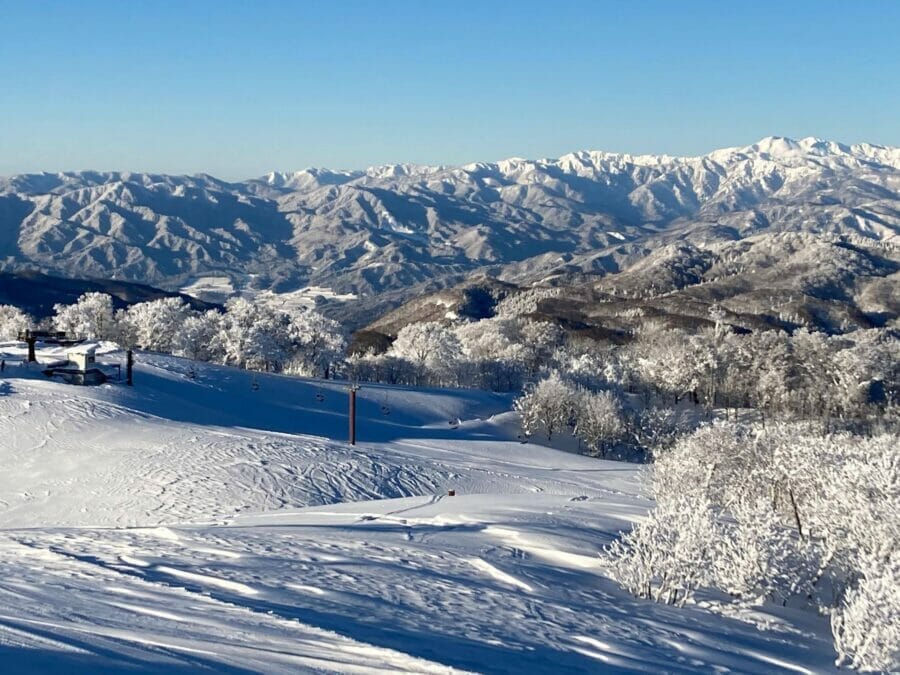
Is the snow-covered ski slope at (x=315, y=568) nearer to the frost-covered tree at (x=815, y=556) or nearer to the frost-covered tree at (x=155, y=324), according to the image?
the frost-covered tree at (x=815, y=556)

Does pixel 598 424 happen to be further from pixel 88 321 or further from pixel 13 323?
pixel 13 323

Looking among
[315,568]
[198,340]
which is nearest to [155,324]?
[198,340]

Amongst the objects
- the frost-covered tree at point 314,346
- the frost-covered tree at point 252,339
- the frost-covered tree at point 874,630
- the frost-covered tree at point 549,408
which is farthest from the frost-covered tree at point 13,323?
the frost-covered tree at point 874,630

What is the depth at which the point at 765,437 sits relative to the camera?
35875 mm

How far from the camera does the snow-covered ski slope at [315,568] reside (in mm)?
12891

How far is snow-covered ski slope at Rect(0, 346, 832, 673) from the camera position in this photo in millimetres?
12891

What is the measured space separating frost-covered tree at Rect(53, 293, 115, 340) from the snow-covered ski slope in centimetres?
5710

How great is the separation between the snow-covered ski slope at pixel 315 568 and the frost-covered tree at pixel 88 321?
57.1 m

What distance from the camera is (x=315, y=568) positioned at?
1856cm

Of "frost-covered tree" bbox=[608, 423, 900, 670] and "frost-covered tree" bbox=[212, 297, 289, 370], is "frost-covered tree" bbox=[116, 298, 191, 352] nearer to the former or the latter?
"frost-covered tree" bbox=[212, 297, 289, 370]

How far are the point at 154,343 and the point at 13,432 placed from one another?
56.1m

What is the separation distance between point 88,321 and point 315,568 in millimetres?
90934

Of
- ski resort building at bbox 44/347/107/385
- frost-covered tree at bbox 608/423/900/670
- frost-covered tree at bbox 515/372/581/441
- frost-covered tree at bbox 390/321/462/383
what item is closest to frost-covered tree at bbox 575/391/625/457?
frost-covered tree at bbox 515/372/581/441

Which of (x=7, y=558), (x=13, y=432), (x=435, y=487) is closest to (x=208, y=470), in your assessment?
(x=435, y=487)
